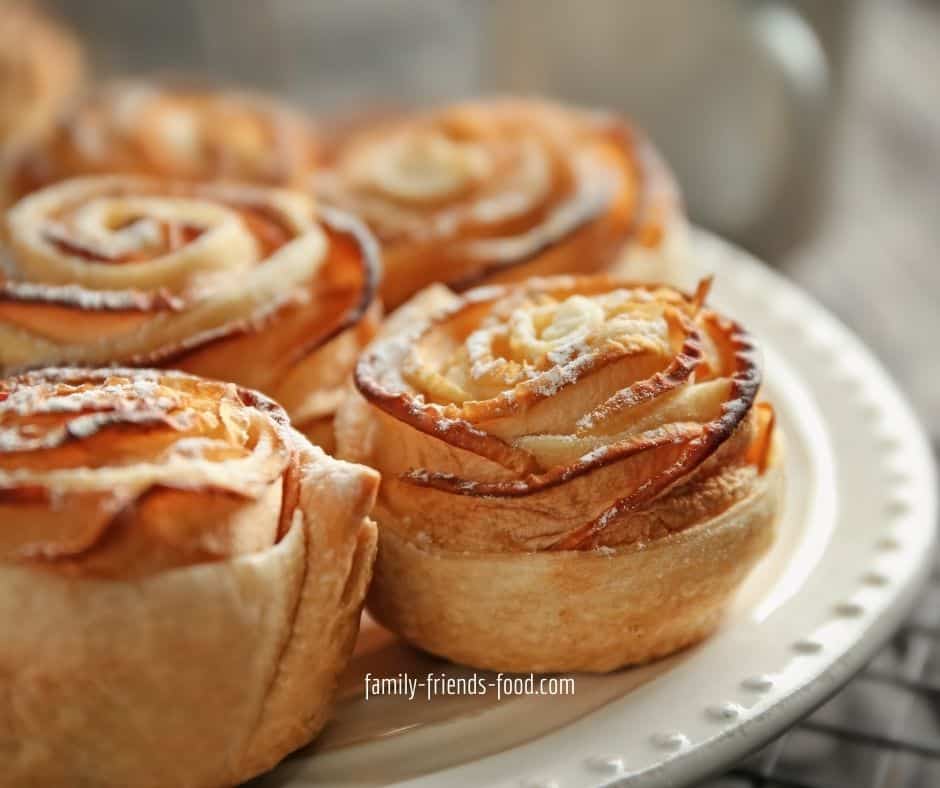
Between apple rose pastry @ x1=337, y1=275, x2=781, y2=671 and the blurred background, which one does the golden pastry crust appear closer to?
the blurred background

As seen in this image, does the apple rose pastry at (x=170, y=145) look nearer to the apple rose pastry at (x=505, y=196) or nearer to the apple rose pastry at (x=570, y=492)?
the apple rose pastry at (x=505, y=196)

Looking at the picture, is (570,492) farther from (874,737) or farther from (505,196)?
(505,196)

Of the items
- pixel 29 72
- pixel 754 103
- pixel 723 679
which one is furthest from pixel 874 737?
pixel 29 72

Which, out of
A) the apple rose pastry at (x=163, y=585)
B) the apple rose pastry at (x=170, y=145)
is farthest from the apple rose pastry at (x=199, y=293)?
the apple rose pastry at (x=170, y=145)

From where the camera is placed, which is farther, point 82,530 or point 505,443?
point 505,443

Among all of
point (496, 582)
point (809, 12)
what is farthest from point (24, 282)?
point (809, 12)

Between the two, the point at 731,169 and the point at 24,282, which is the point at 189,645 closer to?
the point at 24,282

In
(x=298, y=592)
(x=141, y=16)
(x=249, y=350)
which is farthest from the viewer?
(x=141, y=16)
